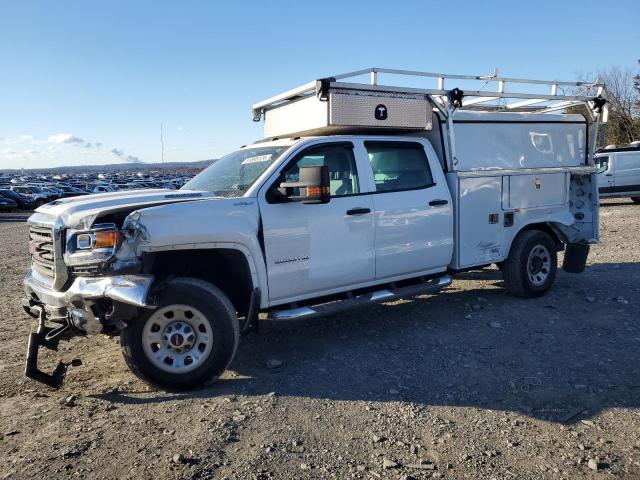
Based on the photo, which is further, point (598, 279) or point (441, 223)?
point (598, 279)

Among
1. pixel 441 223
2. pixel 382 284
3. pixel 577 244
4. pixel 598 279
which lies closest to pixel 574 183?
pixel 577 244

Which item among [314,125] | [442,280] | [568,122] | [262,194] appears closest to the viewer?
[262,194]

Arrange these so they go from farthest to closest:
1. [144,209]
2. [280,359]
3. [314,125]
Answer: [314,125] < [280,359] < [144,209]

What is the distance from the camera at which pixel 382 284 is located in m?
5.55

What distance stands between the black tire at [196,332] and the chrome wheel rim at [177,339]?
0.07 ft

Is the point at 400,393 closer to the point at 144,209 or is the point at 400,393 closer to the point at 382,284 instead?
the point at 382,284

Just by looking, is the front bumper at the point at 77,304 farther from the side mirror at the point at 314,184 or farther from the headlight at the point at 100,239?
the side mirror at the point at 314,184

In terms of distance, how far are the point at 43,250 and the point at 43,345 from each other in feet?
2.56

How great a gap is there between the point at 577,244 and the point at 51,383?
6.60m

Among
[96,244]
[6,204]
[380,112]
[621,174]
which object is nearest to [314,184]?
[380,112]

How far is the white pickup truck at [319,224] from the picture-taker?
402 cm

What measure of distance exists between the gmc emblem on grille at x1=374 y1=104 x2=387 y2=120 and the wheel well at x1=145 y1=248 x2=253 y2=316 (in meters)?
2.17

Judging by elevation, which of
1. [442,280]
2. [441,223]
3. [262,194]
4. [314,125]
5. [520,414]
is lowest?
[520,414]

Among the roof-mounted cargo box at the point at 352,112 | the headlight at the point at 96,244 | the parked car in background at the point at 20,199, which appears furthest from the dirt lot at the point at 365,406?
the parked car in background at the point at 20,199
